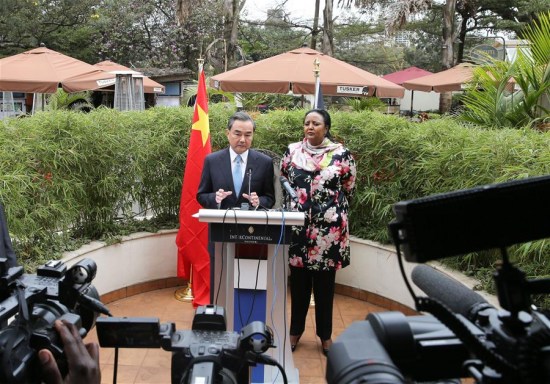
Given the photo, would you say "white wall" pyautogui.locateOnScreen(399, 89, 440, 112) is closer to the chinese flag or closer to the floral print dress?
the chinese flag

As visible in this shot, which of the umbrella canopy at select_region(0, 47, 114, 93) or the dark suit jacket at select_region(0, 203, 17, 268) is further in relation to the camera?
the umbrella canopy at select_region(0, 47, 114, 93)

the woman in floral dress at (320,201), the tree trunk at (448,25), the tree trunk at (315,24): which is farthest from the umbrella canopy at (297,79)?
the tree trunk at (315,24)

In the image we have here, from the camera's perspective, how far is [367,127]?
4875 mm

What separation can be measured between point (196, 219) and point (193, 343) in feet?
11.3

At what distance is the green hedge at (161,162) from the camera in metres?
3.56

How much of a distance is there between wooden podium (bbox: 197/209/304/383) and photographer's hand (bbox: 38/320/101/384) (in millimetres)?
1786

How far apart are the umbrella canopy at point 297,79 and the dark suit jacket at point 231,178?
270cm

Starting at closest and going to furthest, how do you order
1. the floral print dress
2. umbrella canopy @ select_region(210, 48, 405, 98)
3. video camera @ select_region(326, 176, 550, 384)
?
video camera @ select_region(326, 176, 550, 384) < the floral print dress < umbrella canopy @ select_region(210, 48, 405, 98)

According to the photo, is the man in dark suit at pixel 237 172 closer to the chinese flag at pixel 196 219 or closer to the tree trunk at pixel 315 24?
the chinese flag at pixel 196 219

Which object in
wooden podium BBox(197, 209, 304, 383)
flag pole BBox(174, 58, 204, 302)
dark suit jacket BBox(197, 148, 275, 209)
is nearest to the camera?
wooden podium BBox(197, 209, 304, 383)

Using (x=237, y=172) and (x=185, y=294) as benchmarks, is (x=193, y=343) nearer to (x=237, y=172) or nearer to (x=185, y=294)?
(x=237, y=172)

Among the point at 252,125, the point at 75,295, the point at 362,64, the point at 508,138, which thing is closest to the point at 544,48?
the point at 508,138

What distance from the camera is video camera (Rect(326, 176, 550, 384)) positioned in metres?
0.70

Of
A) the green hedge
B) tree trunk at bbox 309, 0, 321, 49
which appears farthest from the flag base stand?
tree trunk at bbox 309, 0, 321, 49
